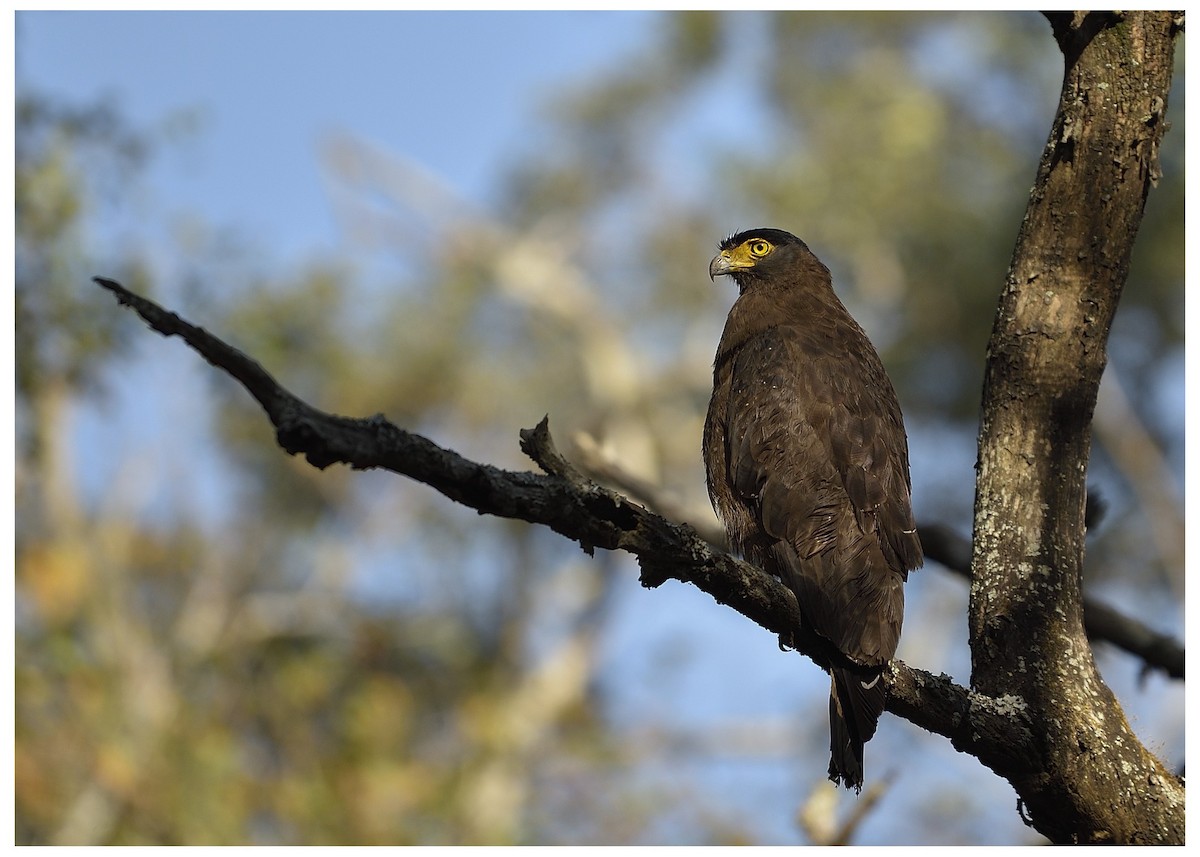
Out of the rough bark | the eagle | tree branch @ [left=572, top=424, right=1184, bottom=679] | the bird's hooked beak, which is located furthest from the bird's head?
the rough bark

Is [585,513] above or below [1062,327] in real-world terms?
below

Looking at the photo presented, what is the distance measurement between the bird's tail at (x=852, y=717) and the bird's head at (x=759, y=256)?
241cm

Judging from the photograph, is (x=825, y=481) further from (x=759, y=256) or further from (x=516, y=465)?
(x=516, y=465)

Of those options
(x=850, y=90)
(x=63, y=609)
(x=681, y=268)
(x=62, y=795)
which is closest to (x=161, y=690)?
(x=63, y=609)

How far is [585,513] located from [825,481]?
60.1 inches

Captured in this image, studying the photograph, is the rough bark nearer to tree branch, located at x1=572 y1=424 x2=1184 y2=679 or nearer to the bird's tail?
the bird's tail

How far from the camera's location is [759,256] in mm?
5590

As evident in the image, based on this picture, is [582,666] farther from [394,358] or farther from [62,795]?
[62,795]

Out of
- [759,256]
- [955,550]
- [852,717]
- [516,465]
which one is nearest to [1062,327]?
[852,717]

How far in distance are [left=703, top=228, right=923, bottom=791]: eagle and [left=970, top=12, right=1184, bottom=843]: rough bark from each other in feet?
1.06

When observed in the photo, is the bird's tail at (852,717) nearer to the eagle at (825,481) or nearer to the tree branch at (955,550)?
the eagle at (825,481)

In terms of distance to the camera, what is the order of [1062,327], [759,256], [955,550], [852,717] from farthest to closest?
[759,256]
[955,550]
[1062,327]
[852,717]

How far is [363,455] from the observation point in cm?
244

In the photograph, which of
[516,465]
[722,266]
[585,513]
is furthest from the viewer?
[516,465]
